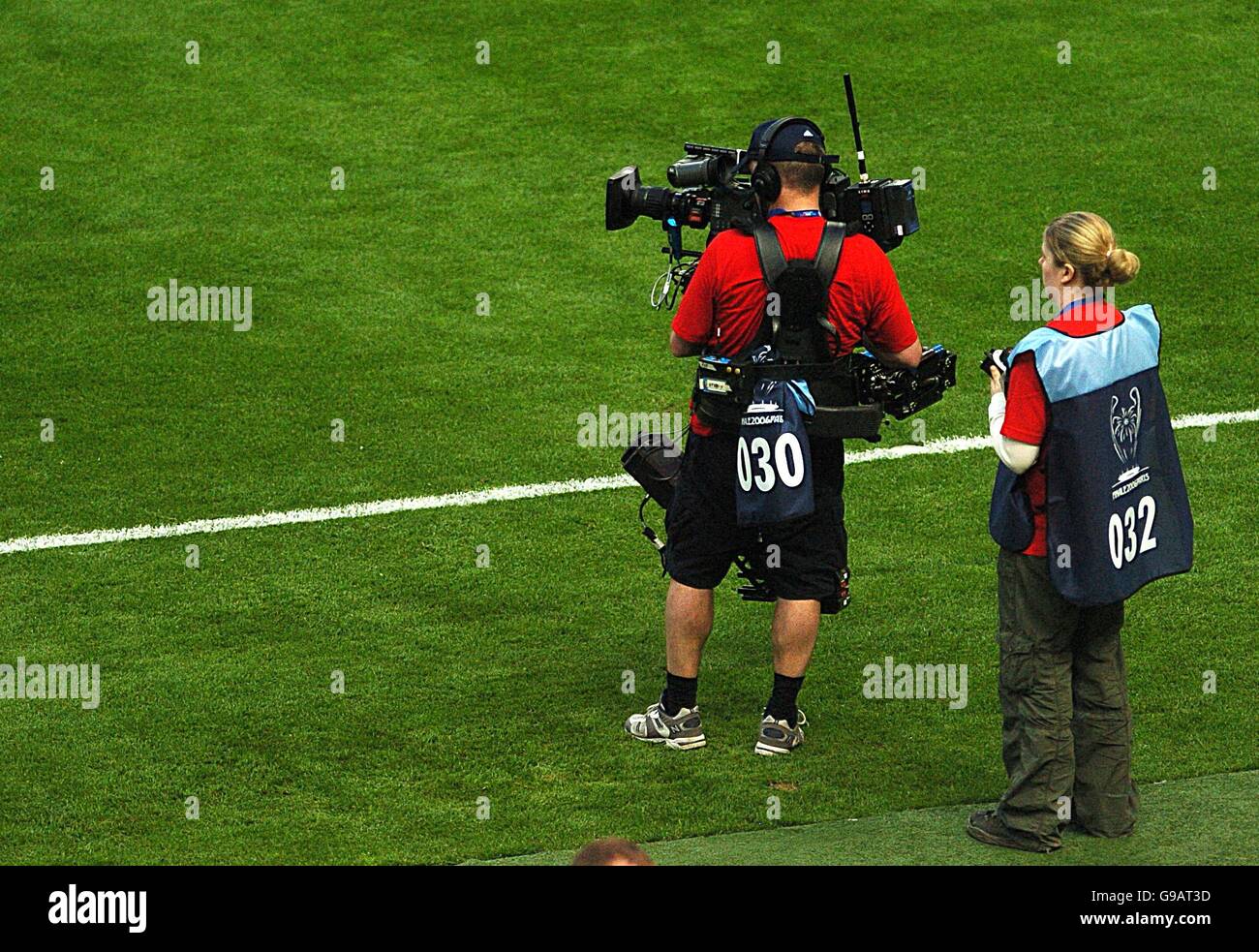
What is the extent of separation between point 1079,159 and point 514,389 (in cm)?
573

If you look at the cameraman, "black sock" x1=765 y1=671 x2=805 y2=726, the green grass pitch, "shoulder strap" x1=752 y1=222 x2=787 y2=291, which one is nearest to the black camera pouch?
the cameraman

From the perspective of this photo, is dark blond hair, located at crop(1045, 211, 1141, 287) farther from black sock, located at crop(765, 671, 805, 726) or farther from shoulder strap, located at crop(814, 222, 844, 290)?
black sock, located at crop(765, 671, 805, 726)

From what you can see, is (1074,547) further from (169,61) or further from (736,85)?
(169,61)

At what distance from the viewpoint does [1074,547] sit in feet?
21.0

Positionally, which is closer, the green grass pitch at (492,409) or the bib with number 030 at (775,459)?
the bib with number 030 at (775,459)

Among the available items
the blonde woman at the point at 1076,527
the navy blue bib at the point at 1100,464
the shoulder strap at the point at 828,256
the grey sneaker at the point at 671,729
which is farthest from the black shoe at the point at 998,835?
the shoulder strap at the point at 828,256

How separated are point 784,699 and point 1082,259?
2.38m

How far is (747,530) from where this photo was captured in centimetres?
→ 764

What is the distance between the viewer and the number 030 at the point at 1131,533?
6426mm

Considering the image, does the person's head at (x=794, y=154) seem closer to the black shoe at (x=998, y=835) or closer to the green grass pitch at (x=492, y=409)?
the green grass pitch at (x=492, y=409)

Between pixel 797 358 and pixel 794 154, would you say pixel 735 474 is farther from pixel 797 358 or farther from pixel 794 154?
pixel 794 154

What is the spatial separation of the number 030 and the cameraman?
136 centimetres

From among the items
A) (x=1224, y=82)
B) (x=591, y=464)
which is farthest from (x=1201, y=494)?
(x=1224, y=82)

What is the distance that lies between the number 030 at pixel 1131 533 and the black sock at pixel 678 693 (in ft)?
6.79
